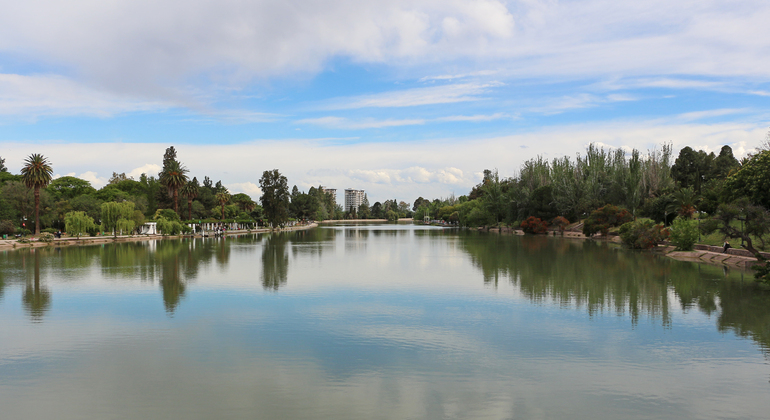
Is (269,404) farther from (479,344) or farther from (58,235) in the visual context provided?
(58,235)

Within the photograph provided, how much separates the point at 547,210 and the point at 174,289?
6641cm

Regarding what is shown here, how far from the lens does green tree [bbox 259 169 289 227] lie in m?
93.4

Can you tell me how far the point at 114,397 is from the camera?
9.15m

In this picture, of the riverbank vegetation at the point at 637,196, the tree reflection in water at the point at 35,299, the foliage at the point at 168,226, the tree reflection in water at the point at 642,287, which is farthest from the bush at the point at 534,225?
the tree reflection in water at the point at 35,299

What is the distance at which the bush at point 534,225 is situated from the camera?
75.2 m

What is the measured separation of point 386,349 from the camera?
1202cm

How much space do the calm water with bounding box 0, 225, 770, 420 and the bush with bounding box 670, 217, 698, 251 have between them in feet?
39.9

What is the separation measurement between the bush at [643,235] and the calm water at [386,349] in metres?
18.1

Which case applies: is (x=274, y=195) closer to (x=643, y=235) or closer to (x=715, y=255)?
(x=643, y=235)

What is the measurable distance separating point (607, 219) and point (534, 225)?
58.5 feet

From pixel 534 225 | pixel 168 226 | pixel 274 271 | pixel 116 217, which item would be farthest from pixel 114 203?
pixel 534 225

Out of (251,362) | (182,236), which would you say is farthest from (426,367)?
(182,236)

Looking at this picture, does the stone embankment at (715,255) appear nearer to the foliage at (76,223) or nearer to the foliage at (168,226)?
the foliage at (168,226)

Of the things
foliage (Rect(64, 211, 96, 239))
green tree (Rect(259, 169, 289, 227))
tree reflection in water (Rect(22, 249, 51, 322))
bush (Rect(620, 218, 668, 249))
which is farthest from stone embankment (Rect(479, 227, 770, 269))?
green tree (Rect(259, 169, 289, 227))
